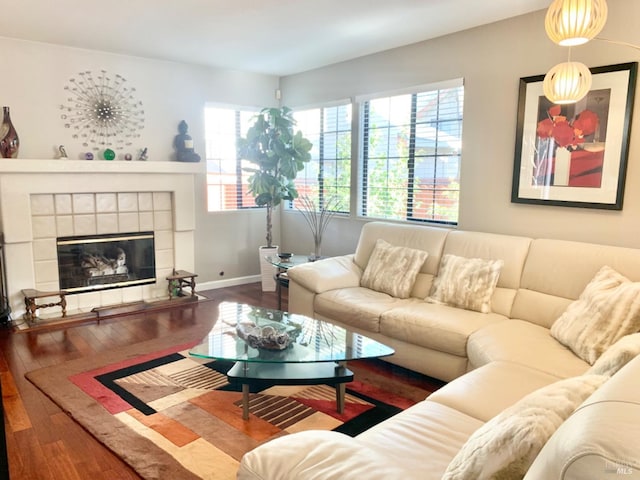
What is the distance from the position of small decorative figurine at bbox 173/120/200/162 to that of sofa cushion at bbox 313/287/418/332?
2.42m

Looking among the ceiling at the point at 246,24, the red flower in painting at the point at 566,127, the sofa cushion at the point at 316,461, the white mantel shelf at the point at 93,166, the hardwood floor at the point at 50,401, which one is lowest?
the hardwood floor at the point at 50,401

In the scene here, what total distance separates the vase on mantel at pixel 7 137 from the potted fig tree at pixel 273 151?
2.12 meters

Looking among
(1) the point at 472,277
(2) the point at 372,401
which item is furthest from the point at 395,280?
(2) the point at 372,401

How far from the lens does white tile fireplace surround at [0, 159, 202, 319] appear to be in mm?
4105

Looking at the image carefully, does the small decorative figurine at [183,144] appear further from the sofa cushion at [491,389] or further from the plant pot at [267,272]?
the sofa cushion at [491,389]

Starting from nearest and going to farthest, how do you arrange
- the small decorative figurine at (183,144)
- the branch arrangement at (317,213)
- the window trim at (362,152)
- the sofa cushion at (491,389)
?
1. the sofa cushion at (491,389)
2. the window trim at (362,152)
3. the small decorative figurine at (183,144)
4. the branch arrangement at (317,213)

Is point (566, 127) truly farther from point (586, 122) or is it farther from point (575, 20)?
point (575, 20)

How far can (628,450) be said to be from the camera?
0.69m

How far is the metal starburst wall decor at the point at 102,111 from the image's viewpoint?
438 cm

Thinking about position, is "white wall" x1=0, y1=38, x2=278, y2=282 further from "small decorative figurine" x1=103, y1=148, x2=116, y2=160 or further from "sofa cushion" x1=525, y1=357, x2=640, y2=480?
→ "sofa cushion" x1=525, y1=357, x2=640, y2=480

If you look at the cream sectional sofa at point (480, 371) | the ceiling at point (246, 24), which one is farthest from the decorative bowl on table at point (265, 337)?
the ceiling at point (246, 24)

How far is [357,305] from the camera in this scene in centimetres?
332

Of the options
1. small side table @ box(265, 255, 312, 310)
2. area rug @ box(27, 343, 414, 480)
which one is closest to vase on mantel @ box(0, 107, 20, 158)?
area rug @ box(27, 343, 414, 480)

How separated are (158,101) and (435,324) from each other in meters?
3.75
